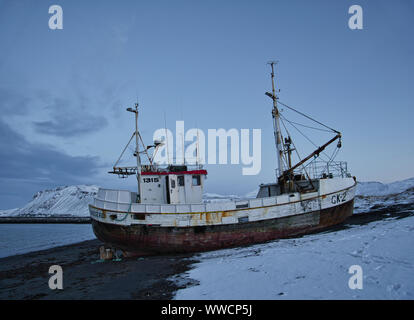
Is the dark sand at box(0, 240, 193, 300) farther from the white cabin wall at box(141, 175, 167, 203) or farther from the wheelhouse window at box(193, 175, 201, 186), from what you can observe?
the wheelhouse window at box(193, 175, 201, 186)

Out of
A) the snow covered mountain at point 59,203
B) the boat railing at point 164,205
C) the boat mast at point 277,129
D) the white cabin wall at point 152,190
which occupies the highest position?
the boat mast at point 277,129

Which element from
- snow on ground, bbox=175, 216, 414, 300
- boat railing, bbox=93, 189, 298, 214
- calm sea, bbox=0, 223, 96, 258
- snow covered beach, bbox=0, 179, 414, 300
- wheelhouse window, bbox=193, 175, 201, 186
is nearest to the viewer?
snow on ground, bbox=175, 216, 414, 300

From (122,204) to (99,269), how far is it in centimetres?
391

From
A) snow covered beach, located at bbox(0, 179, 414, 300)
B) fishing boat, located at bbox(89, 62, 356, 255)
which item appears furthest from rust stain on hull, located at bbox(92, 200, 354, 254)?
snow covered beach, located at bbox(0, 179, 414, 300)

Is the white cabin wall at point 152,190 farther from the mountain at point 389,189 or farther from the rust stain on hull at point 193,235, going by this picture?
the mountain at point 389,189

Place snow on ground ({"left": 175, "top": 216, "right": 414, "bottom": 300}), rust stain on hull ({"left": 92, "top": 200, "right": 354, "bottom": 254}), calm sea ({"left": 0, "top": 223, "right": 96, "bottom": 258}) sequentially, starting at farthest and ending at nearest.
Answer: calm sea ({"left": 0, "top": 223, "right": 96, "bottom": 258}), rust stain on hull ({"left": 92, "top": 200, "right": 354, "bottom": 254}), snow on ground ({"left": 175, "top": 216, "right": 414, "bottom": 300})

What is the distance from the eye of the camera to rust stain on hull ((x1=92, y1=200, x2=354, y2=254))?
1484 cm

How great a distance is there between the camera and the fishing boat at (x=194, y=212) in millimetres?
14898

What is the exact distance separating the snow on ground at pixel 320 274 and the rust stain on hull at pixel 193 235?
18.1 ft

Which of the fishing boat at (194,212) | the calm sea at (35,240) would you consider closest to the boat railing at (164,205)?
the fishing boat at (194,212)

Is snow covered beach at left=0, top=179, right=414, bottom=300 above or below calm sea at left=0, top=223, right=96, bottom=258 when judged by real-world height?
above

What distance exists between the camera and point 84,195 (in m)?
162

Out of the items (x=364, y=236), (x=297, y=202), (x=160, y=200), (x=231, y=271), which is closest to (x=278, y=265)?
(x=231, y=271)
